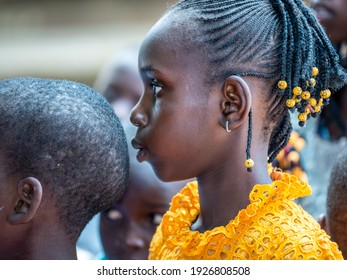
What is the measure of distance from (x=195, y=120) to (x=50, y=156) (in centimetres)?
44

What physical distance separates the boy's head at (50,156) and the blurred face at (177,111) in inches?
5.0

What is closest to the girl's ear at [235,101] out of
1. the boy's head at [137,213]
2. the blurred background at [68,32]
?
the boy's head at [137,213]

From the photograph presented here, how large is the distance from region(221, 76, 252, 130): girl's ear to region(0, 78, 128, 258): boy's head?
344 mm

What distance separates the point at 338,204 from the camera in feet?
9.05

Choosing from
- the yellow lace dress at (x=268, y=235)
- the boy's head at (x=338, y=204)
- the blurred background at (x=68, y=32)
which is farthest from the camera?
the blurred background at (x=68, y=32)

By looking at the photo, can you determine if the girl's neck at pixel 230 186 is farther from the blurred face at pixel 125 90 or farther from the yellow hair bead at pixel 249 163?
the blurred face at pixel 125 90

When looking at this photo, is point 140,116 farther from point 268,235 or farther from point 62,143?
point 268,235

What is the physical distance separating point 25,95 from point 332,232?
1164 millimetres

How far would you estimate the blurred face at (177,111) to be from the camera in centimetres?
241

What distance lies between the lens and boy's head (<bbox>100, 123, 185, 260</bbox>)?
3279 millimetres

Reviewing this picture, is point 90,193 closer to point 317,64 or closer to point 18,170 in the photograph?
point 18,170

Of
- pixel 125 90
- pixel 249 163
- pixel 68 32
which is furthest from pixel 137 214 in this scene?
pixel 68 32

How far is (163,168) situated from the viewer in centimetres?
246

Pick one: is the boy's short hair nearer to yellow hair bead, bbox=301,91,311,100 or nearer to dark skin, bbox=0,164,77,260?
dark skin, bbox=0,164,77,260
